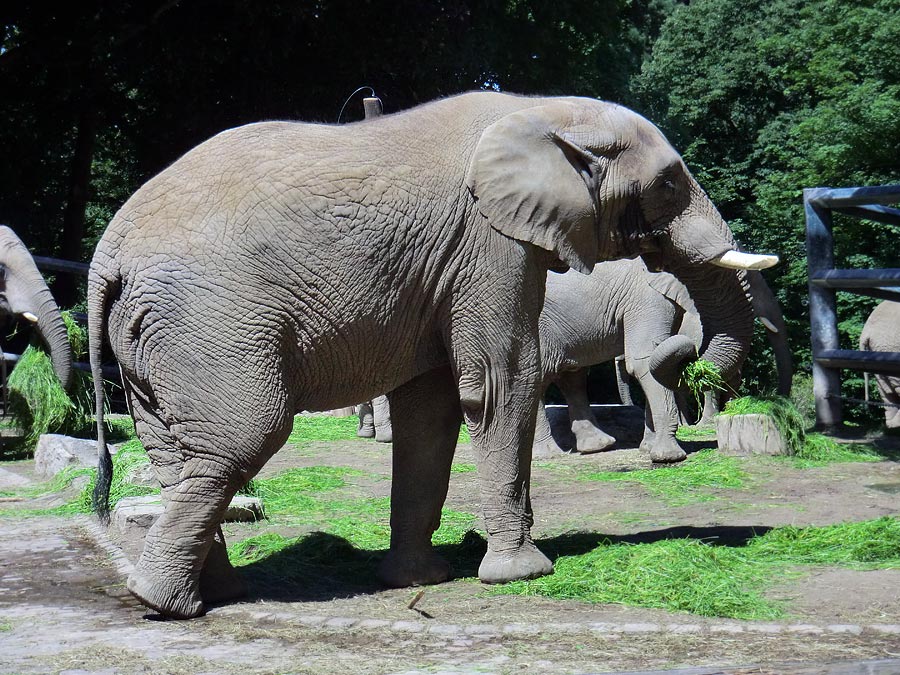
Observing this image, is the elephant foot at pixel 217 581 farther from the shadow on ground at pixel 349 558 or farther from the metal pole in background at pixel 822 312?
the metal pole in background at pixel 822 312

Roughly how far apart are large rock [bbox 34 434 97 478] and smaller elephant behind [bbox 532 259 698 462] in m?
4.20

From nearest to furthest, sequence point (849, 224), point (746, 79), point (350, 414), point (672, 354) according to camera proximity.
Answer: point (672, 354) → point (350, 414) → point (849, 224) → point (746, 79)

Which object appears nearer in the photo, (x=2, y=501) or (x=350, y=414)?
(x=2, y=501)

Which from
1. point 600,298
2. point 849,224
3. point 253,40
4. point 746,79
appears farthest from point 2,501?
point 746,79

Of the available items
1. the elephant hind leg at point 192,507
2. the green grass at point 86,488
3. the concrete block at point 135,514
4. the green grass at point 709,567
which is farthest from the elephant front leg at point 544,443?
the elephant hind leg at point 192,507

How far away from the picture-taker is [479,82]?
20344mm

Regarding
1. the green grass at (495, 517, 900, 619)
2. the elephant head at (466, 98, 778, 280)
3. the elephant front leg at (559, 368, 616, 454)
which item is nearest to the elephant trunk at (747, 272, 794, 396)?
the elephant front leg at (559, 368, 616, 454)

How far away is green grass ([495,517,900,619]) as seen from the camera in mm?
5391

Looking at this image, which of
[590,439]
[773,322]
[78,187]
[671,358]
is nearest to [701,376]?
[671,358]

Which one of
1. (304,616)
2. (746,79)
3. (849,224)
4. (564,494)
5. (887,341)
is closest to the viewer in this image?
(304,616)

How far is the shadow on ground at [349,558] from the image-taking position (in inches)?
239

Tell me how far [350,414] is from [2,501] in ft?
31.0

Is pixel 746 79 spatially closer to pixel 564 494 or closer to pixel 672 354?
pixel 672 354

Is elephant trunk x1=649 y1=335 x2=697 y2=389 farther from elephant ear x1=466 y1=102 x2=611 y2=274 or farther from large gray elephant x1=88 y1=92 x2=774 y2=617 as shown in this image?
elephant ear x1=466 y1=102 x2=611 y2=274
